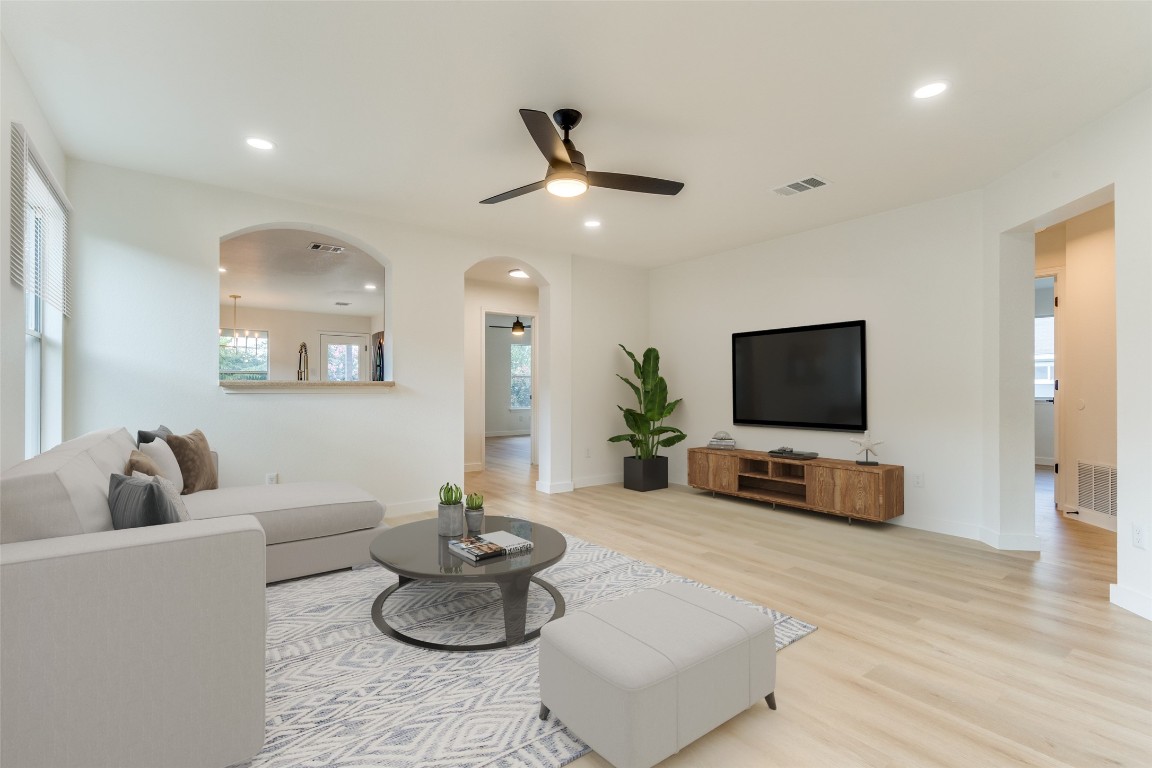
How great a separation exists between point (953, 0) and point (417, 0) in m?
2.01

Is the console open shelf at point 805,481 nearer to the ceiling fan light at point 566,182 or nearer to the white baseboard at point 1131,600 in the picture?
the white baseboard at point 1131,600

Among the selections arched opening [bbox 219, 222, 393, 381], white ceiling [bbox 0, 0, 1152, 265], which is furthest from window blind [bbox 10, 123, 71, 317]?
arched opening [bbox 219, 222, 393, 381]

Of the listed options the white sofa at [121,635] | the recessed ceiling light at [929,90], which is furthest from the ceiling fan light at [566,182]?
the white sofa at [121,635]

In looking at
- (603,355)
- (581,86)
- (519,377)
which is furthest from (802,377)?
(519,377)

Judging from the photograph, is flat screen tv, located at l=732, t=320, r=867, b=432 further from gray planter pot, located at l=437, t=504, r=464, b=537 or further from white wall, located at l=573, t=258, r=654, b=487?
gray planter pot, located at l=437, t=504, r=464, b=537

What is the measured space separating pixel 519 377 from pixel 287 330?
4.92m

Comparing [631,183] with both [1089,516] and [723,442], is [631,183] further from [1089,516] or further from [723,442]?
[1089,516]

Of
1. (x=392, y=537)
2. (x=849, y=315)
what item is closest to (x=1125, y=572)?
(x=849, y=315)

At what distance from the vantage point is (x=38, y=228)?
2996 mm

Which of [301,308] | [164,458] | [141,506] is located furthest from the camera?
[301,308]

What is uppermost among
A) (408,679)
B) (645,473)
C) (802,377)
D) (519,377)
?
(519,377)

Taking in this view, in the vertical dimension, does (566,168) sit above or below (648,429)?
above

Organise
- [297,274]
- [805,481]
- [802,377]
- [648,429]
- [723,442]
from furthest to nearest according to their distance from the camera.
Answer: [297,274] < [648,429] < [723,442] < [802,377] < [805,481]

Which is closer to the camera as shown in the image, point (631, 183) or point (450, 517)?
point (450, 517)
